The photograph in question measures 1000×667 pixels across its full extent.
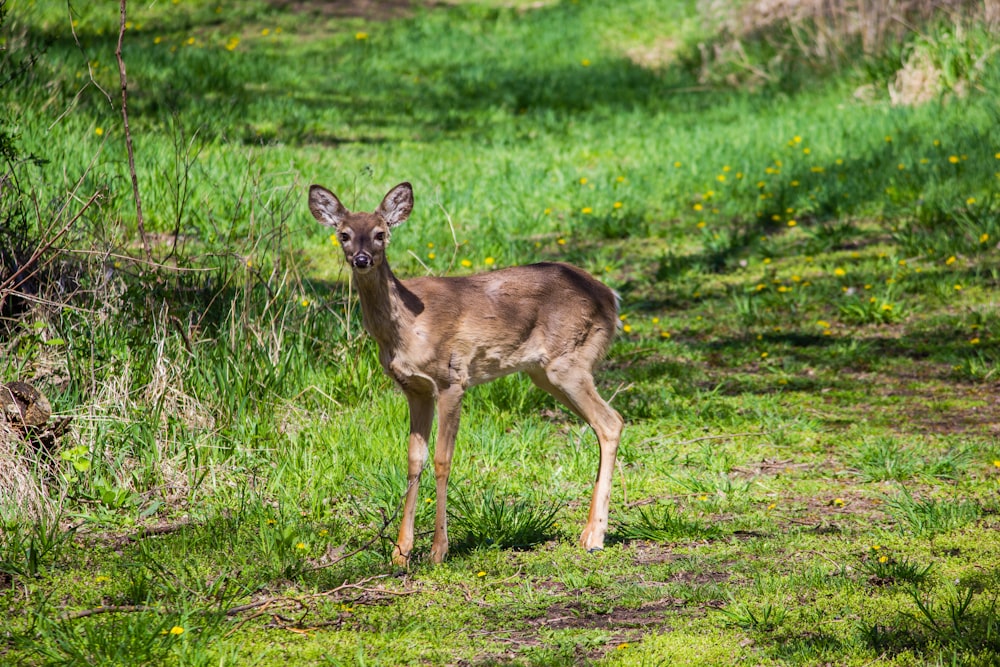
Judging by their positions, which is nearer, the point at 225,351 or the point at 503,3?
the point at 225,351

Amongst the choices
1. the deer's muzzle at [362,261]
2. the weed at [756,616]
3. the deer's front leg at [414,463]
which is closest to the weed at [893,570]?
the weed at [756,616]

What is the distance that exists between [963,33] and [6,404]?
11022 millimetres

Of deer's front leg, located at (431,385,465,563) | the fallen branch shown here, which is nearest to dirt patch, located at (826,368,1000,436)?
deer's front leg, located at (431,385,465,563)

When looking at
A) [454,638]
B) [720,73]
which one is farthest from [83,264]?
[720,73]

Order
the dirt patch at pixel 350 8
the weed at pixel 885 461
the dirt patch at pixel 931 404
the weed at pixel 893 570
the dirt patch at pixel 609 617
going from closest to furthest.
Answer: the dirt patch at pixel 609 617 < the weed at pixel 893 570 < the weed at pixel 885 461 < the dirt patch at pixel 931 404 < the dirt patch at pixel 350 8

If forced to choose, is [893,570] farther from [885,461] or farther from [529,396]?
[529,396]

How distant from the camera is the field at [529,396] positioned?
4539mm

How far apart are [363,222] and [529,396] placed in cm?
240

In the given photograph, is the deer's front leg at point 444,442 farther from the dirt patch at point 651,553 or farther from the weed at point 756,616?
the weed at point 756,616

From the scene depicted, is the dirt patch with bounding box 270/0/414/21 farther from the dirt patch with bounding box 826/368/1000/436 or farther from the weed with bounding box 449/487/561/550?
the weed with bounding box 449/487/561/550

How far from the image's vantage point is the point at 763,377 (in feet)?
25.6

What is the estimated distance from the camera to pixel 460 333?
5383 mm

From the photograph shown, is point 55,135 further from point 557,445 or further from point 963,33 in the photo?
point 963,33

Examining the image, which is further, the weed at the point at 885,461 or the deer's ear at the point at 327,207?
the weed at the point at 885,461
